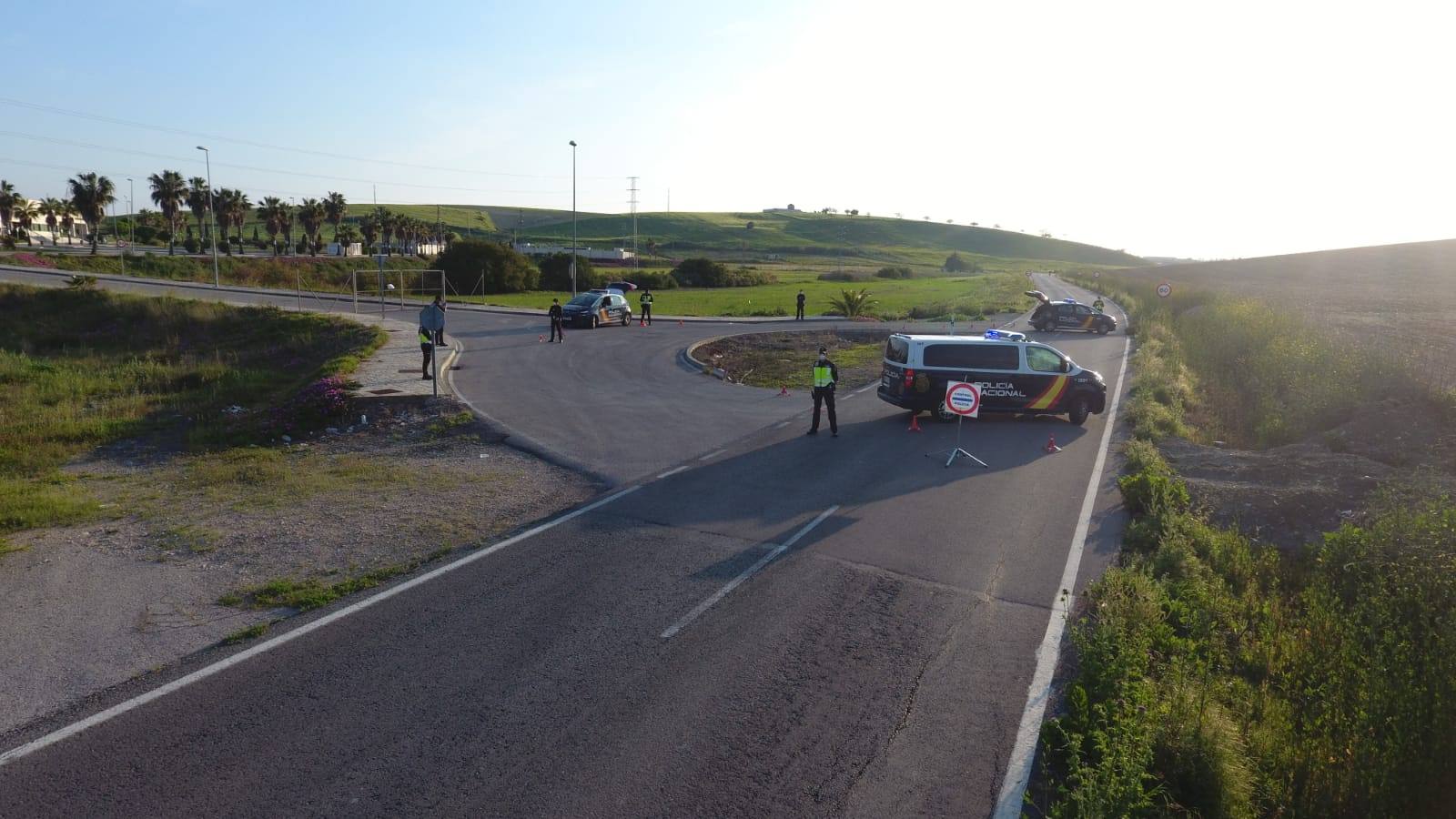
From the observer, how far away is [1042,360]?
68.6ft

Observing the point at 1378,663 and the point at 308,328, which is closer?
the point at 1378,663

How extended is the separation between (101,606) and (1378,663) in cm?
1112

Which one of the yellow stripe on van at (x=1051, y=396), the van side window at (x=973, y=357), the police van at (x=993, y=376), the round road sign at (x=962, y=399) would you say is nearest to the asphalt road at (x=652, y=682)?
the round road sign at (x=962, y=399)

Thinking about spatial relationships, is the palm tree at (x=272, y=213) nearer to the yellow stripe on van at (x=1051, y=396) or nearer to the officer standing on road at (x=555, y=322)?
the officer standing on road at (x=555, y=322)

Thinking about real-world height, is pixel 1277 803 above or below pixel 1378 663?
below

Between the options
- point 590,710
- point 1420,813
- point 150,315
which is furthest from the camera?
point 150,315

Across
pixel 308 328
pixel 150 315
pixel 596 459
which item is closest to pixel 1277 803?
pixel 596 459

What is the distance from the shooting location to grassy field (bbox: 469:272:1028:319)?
57500mm

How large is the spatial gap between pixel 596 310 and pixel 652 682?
37.0 meters

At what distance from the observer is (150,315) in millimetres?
41281

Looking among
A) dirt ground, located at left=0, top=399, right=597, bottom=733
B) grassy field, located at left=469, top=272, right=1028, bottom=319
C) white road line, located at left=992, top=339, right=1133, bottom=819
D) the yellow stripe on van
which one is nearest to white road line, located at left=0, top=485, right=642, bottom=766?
dirt ground, located at left=0, top=399, right=597, bottom=733

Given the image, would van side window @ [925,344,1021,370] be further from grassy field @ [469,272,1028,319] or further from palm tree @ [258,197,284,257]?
palm tree @ [258,197,284,257]

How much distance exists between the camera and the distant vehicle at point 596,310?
4281cm

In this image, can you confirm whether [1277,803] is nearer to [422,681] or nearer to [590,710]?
[590,710]
